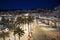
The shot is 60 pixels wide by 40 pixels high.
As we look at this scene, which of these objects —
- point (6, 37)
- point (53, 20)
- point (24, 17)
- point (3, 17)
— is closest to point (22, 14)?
point (24, 17)

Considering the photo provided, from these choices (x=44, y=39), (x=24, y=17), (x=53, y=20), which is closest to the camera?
(x=44, y=39)

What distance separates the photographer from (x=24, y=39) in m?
10.6

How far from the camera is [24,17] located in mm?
18719

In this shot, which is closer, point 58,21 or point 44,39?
point 44,39

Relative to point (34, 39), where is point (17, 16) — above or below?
above

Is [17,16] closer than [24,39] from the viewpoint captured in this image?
No

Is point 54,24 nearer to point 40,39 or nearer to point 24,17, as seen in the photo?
point 24,17

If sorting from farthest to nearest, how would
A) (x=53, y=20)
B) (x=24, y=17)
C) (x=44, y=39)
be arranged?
(x=24, y=17)
(x=53, y=20)
(x=44, y=39)

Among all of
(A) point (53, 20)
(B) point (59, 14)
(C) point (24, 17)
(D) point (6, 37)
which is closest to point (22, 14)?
(C) point (24, 17)

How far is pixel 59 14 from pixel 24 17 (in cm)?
432

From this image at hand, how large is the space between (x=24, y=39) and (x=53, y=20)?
7.34 m

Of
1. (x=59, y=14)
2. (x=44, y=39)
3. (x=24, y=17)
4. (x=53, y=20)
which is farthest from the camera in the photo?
(x=24, y=17)

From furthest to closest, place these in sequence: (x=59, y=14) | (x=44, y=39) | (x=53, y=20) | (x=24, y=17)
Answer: (x=24, y=17)
(x=53, y=20)
(x=59, y=14)
(x=44, y=39)

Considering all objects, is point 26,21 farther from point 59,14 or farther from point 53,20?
point 59,14
